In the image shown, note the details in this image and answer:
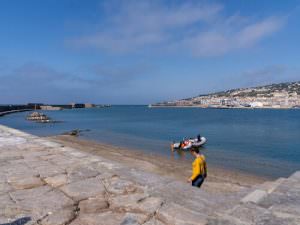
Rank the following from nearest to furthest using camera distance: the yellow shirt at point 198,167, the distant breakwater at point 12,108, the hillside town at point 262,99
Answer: the yellow shirt at point 198,167 → the distant breakwater at point 12,108 → the hillside town at point 262,99

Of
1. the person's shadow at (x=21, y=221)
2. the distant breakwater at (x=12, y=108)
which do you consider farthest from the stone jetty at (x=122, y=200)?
the distant breakwater at (x=12, y=108)

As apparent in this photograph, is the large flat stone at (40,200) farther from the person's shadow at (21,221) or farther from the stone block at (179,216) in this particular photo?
the stone block at (179,216)

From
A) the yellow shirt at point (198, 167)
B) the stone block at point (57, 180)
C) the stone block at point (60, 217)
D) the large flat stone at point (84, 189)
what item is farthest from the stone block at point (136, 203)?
the yellow shirt at point (198, 167)

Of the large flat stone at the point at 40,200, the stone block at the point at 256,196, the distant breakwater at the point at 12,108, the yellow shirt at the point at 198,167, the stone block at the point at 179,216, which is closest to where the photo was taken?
the stone block at the point at 179,216

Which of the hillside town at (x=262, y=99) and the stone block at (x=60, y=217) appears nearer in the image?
the stone block at (x=60, y=217)

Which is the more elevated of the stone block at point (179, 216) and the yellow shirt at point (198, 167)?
the stone block at point (179, 216)

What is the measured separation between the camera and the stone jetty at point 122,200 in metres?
3.02

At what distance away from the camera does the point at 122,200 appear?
3.60m

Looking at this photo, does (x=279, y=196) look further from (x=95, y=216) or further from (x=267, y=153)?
(x=267, y=153)

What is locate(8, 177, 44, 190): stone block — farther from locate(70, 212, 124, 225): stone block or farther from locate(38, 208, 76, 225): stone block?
locate(70, 212, 124, 225): stone block

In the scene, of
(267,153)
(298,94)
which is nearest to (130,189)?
(267,153)

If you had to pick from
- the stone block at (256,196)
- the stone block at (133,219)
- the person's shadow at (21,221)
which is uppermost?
the person's shadow at (21,221)

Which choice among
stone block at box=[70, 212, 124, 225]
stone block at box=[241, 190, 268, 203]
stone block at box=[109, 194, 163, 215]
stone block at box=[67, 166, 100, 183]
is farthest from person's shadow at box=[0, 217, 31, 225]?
stone block at box=[241, 190, 268, 203]

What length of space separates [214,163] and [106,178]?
13.7 m
